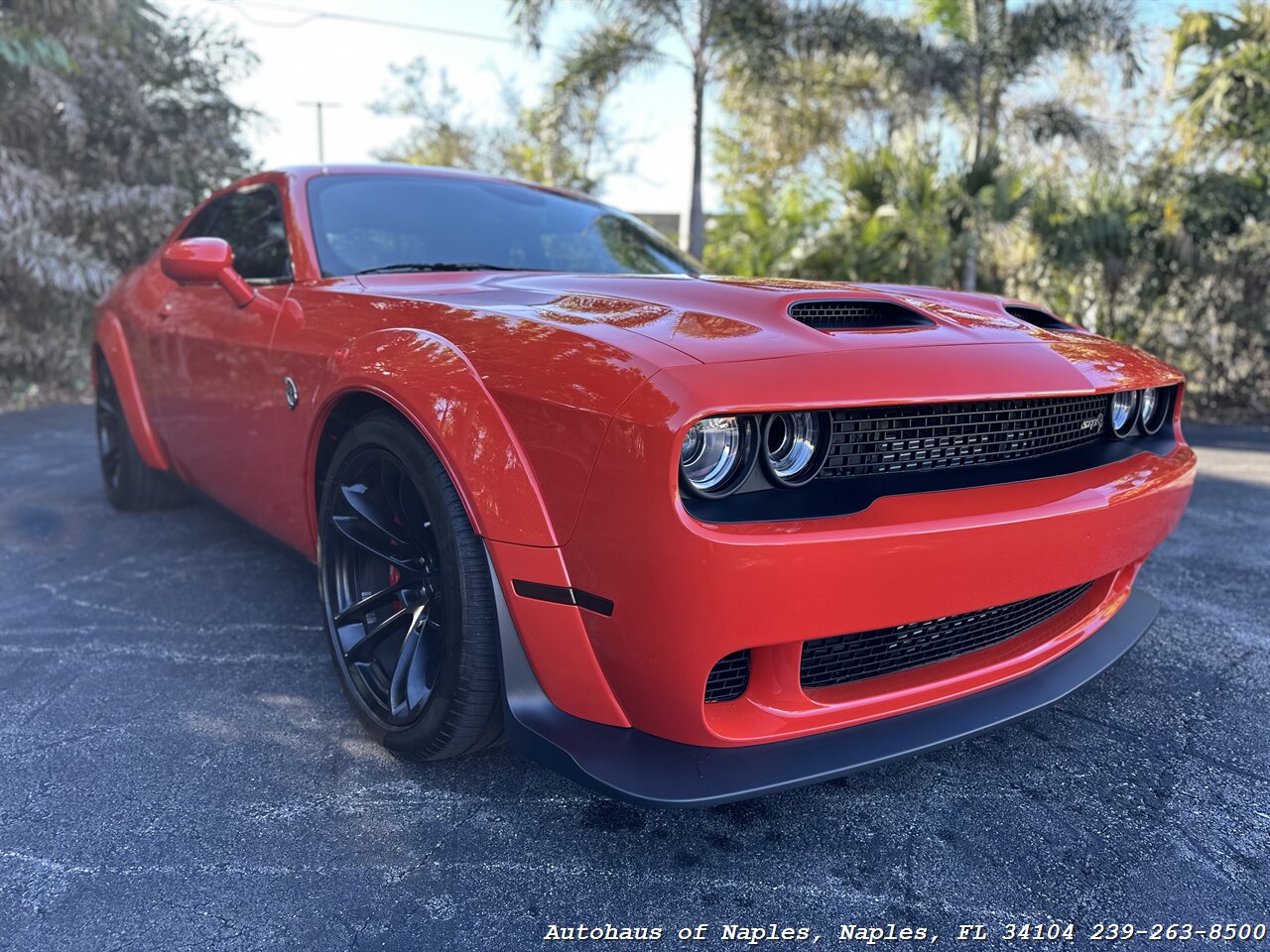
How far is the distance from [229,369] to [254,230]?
24.4 inches

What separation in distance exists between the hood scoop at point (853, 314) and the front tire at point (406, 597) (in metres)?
0.77

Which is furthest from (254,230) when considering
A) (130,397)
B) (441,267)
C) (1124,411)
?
(1124,411)

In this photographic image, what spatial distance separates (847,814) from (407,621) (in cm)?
100

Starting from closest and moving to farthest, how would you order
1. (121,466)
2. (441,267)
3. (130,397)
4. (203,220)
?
(441,267), (130,397), (203,220), (121,466)

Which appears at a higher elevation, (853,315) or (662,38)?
(662,38)

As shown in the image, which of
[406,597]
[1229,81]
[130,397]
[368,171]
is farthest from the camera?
[1229,81]

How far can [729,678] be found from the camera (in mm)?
1495

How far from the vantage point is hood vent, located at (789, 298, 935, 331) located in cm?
174

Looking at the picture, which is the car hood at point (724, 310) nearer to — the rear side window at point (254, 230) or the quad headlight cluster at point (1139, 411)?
the quad headlight cluster at point (1139, 411)

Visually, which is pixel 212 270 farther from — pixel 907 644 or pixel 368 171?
pixel 907 644

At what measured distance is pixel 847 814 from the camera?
175 centimetres

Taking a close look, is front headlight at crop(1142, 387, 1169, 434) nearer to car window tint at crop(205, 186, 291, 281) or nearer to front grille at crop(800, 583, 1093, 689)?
front grille at crop(800, 583, 1093, 689)

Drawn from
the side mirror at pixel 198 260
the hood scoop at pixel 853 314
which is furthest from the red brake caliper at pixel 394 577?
the side mirror at pixel 198 260

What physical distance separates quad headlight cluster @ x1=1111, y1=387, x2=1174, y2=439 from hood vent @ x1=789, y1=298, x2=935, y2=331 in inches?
23.5
